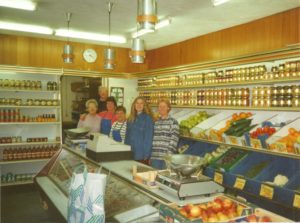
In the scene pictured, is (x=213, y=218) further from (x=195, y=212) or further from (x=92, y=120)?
(x=92, y=120)

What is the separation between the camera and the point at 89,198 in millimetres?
2158

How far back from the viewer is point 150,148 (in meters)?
4.75

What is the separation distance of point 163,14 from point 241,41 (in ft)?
4.77

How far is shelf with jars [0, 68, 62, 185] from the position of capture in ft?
21.9

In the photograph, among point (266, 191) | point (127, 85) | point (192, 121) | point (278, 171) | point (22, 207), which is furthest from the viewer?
point (127, 85)

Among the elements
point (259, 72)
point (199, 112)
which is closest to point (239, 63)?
point (259, 72)

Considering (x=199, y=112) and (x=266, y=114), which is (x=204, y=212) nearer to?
(x=266, y=114)

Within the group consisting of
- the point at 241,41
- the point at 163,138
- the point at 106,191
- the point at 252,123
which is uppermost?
the point at 241,41

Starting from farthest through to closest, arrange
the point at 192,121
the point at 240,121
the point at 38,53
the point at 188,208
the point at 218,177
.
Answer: the point at 38,53 → the point at 192,121 → the point at 240,121 → the point at 218,177 → the point at 188,208

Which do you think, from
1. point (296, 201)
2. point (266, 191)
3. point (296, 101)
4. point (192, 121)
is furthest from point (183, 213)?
point (192, 121)

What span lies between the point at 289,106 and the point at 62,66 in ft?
16.8

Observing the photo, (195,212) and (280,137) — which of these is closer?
(195,212)

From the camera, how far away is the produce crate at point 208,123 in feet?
17.4

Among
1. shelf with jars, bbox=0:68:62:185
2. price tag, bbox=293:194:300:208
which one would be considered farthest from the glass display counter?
shelf with jars, bbox=0:68:62:185
